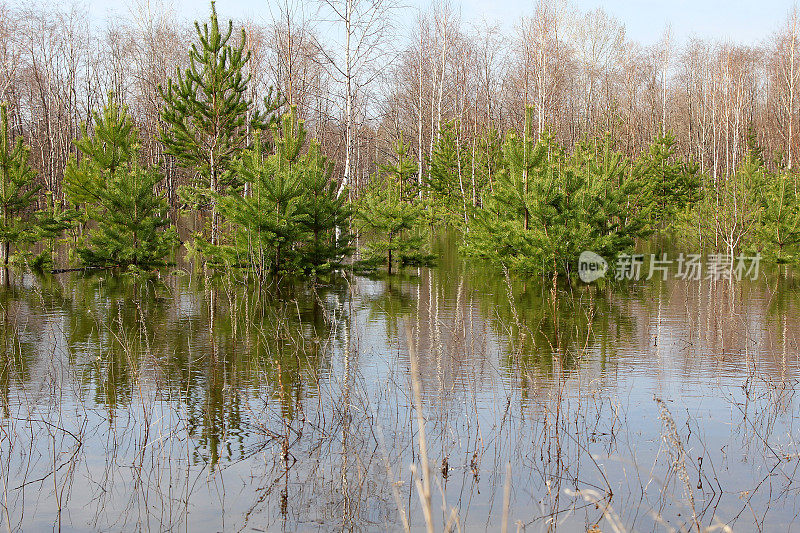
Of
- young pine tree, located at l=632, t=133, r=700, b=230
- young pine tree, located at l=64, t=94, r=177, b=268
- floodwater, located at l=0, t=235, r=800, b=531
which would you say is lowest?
floodwater, located at l=0, t=235, r=800, b=531

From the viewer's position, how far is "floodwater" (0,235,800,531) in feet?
15.0

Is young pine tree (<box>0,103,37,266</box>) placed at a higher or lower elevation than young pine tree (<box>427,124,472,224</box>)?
lower

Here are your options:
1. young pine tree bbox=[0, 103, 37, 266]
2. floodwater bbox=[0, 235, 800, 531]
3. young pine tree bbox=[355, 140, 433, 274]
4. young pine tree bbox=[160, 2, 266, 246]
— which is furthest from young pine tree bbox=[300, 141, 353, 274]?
young pine tree bbox=[0, 103, 37, 266]

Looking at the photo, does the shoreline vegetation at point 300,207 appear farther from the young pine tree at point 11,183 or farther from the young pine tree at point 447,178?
the young pine tree at point 447,178

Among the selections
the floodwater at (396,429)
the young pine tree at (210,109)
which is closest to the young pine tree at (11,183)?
the young pine tree at (210,109)

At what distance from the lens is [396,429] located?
6.02 meters

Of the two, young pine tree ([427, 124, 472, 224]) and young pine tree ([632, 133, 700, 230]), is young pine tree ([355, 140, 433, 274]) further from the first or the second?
young pine tree ([632, 133, 700, 230])

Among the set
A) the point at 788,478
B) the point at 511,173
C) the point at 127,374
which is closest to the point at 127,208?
the point at 511,173

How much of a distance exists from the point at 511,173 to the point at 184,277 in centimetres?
795

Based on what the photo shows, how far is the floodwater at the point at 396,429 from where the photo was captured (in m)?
4.57

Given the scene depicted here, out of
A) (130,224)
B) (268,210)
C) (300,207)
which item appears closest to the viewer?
(268,210)

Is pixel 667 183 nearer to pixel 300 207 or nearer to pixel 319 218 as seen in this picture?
pixel 319 218

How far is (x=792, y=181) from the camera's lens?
66.2 ft

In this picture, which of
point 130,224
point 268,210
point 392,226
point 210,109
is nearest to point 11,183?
point 130,224
